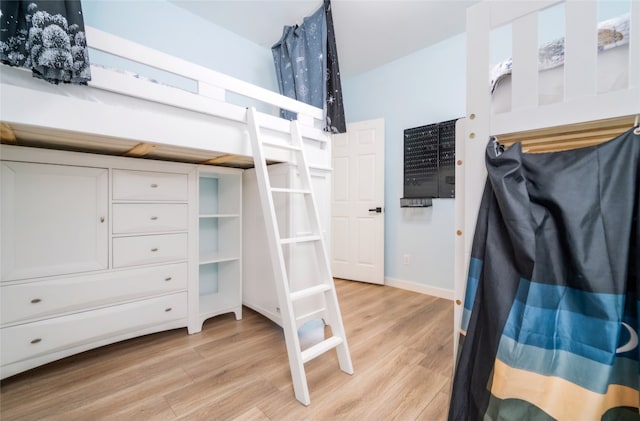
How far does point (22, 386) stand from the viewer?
135cm

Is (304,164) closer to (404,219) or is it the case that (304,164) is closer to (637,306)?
(637,306)

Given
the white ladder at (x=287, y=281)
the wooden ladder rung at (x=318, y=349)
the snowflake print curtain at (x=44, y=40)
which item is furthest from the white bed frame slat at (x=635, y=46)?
the snowflake print curtain at (x=44, y=40)

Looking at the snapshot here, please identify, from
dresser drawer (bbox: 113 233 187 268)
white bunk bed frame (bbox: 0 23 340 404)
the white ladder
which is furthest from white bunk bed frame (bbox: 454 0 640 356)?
dresser drawer (bbox: 113 233 187 268)

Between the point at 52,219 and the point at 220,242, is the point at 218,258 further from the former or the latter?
the point at 52,219

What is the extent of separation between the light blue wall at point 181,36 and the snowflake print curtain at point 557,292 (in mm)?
2708

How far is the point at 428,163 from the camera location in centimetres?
290

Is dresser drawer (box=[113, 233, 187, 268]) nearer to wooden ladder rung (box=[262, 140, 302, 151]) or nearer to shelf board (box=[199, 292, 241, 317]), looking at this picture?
shelf board (box=[199, 292, 241, 317])

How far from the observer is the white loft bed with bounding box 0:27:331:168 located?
3.43ft

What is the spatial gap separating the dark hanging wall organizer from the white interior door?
1.01 feet

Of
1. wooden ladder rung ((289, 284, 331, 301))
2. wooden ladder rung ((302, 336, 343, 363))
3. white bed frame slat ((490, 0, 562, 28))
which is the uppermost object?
white bed frame slat ((490, 0, 562, 28))

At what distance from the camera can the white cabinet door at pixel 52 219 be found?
53.7 inches

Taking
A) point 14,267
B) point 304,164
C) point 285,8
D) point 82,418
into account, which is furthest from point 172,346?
point 285,8

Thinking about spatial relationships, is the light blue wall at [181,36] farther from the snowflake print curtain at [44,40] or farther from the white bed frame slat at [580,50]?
the white bed frame slat at [580,50]

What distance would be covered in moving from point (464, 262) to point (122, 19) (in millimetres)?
2904
